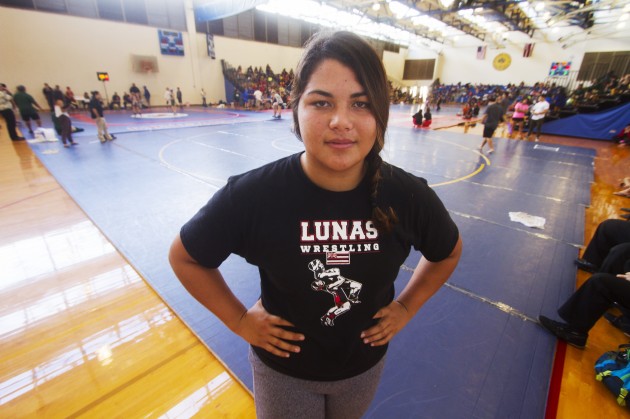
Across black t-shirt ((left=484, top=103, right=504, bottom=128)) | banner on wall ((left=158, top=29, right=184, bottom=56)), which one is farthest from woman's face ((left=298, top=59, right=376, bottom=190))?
banner on wall ((left=158, top=29, right=184, bottom=56))

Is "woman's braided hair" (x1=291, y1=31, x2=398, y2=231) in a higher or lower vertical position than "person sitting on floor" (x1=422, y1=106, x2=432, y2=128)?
higher

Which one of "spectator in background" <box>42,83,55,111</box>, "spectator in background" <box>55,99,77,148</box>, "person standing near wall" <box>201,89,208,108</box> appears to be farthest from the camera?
"person standing near wall" <box>201,89,208,108</box>

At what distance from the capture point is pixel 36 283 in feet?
10.1

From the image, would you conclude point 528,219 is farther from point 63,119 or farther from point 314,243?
Answer: point 63,119

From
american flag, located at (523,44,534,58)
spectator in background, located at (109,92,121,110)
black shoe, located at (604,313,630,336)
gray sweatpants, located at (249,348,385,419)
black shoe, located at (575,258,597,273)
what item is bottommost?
black shoe, located at (604,313,630,336)

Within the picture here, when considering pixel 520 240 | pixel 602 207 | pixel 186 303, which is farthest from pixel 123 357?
pixel 602 207

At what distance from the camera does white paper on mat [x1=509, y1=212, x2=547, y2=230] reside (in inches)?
181

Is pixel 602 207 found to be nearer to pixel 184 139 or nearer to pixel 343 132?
pixel 343 132

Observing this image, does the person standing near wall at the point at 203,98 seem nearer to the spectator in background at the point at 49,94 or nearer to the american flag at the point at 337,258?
the spectator in background at the point at 49,94

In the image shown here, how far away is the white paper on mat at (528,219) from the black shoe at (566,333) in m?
2.41

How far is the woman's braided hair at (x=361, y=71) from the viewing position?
896mm

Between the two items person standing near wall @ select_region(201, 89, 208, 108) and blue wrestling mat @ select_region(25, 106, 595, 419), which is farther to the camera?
→ person standing near wall @ select_region(201, 89, 208, 108)

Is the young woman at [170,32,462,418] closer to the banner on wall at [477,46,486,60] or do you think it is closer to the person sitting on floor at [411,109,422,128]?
the person sitting on floor at [411,109,422,128]

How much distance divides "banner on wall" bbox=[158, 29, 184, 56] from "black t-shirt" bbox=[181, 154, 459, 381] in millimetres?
Result: 22915
